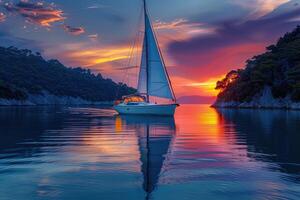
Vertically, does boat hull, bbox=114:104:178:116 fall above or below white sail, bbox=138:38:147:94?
below

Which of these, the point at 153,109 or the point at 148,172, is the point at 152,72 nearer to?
the point at 153,109

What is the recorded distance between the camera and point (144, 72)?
162 feet

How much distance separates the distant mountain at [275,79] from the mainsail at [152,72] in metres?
53.8

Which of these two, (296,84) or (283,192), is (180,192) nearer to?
(283,192)

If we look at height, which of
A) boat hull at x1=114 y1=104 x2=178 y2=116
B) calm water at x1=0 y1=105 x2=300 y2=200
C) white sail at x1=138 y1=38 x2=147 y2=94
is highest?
white sail at x1=138 y1=38 x2=147 y2=94

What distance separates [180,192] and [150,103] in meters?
41.1

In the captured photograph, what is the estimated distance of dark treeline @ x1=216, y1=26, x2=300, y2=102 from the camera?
3925 inches

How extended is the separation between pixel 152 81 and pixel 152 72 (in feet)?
3.96

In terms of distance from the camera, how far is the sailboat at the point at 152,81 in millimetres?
47772

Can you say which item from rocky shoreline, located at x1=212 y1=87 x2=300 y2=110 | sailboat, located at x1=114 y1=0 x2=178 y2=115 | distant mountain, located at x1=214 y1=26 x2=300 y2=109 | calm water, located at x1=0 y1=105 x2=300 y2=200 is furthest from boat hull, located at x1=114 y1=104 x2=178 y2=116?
rocky shoreline, located at x1=212 y1=87 x2=300 y2=110

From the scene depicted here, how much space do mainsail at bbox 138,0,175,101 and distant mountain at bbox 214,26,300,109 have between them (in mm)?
53825

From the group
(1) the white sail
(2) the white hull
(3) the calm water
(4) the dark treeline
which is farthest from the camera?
(4) the dark treeline

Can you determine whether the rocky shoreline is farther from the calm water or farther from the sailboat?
the calm water

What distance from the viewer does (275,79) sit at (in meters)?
110
